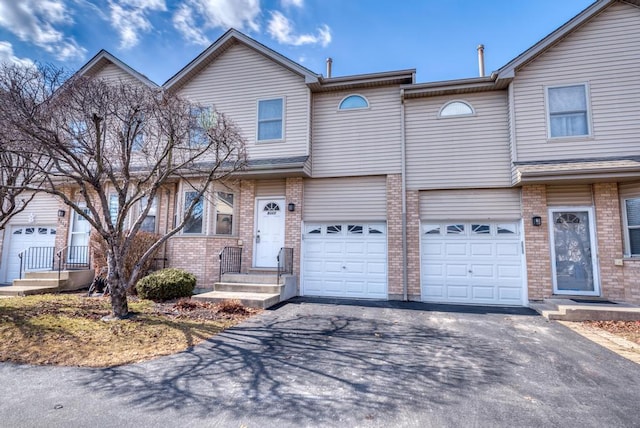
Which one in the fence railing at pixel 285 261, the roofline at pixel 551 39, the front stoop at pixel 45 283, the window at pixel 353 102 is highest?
the roofline at pixel 551 39

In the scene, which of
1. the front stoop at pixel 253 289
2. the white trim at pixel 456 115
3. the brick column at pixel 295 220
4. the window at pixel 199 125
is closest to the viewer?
the window at pixel 199 125

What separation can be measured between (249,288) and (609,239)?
31.9 ft

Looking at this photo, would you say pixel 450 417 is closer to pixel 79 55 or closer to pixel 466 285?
pixel 466 285

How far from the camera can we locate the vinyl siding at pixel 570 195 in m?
9.10

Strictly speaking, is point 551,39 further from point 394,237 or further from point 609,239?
point 394,237

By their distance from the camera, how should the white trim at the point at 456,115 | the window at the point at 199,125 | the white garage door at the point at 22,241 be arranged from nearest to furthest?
1. the window at the point at 199,125
2. the white trim at the point at 456,115
3. the white garage door at the point at 22,241

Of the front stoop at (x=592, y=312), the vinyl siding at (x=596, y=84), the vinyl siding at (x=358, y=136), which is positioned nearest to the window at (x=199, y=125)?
the vinyl siding at (x=358, y=136)

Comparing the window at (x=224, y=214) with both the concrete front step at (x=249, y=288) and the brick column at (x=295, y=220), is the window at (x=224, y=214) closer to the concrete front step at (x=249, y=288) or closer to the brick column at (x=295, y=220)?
the brick column at (x=295, y=220)

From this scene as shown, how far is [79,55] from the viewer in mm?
9422

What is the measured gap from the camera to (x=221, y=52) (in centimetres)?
1176

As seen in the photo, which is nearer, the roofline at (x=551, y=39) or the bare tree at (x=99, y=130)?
the bare tree at (x=99, y=130)

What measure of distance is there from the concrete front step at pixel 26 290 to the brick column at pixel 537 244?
13.9 m

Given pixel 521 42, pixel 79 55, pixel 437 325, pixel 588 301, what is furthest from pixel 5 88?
pixel 588 301

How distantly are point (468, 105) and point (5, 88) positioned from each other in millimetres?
11276
